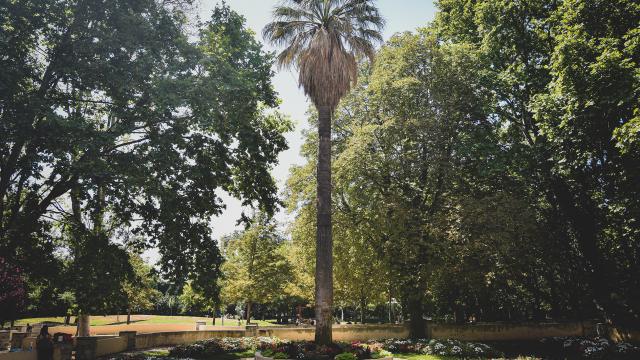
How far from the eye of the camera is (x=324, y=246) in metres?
14.9

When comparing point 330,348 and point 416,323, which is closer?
point 330,348

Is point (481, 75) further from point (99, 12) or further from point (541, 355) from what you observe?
point (99, 12)

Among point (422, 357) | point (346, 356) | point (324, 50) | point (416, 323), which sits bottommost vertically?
point (422, 357)

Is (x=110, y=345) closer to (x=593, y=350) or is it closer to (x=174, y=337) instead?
(x=174, y=337)

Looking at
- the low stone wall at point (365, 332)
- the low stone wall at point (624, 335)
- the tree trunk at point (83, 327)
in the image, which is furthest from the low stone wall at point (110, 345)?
the low stone wall at point (624, 335)

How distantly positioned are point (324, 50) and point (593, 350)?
60.6 feet

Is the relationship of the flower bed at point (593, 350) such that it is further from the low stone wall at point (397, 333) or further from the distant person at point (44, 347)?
the distant person at point (44, 347)

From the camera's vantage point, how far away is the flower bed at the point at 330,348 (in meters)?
13.2

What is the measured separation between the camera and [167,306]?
90000 mm

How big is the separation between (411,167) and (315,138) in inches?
271

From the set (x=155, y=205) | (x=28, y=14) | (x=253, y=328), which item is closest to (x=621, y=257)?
(x=253, y=328)

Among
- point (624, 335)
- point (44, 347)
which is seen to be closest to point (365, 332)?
point (624, 335)

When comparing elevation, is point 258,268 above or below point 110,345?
above

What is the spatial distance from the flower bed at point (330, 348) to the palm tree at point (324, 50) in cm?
348
